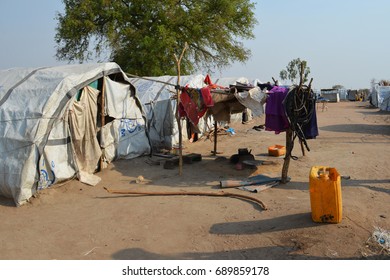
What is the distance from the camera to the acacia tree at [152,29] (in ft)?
67.4

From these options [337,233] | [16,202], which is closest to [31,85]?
[16,202]

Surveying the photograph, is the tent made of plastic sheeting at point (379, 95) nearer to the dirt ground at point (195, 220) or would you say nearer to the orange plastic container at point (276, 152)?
the orange plastic container at point (276, 152)

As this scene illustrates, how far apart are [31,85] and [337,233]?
265 inches

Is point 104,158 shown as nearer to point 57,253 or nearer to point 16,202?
point 16,202

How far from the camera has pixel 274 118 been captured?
26.0ft

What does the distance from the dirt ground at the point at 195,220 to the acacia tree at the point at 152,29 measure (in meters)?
12.6

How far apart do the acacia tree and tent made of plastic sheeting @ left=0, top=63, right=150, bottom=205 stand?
10.9 meters

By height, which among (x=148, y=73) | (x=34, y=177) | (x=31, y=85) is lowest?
(x=34, y=177)

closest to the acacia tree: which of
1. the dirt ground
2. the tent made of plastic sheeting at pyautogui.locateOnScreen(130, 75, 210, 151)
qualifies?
the tent made of plastic sheeting at pyautogui.locateOnScreen(130, 75, 210, 151)

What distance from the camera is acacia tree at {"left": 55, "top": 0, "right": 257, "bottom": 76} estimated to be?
67.4 ft

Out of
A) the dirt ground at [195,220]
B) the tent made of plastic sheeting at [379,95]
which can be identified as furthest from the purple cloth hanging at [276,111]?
the tent made of plastic sheeting at [379,95]

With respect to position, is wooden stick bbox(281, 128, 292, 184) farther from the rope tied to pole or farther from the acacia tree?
the acacia tree

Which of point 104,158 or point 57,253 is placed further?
point 104,158
